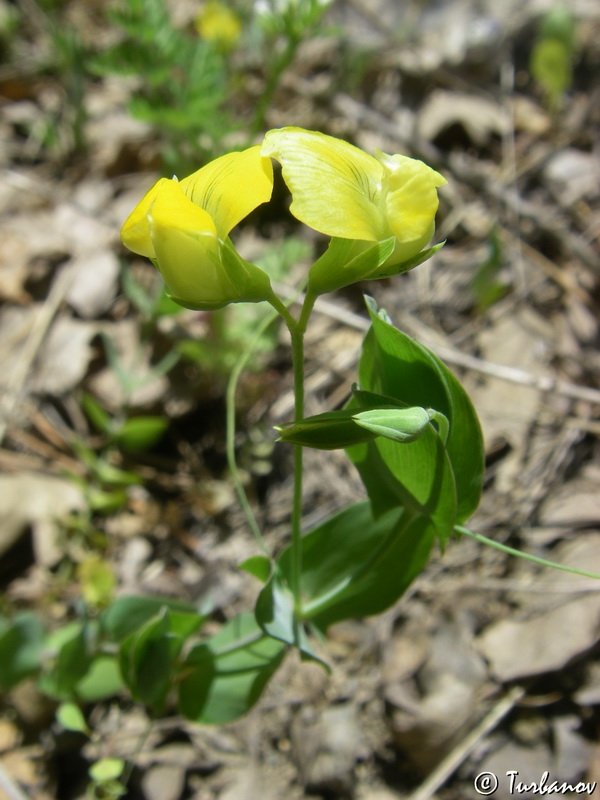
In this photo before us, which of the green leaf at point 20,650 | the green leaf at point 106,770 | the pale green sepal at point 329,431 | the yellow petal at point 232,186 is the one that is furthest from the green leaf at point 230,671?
the yellow petal at point 232,186

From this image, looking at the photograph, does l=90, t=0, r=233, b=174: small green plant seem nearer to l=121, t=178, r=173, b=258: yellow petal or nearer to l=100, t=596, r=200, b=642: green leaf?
l=121, t=178, r=173, b=258: yellow petal

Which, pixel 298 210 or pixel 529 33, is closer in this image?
pixel 298 210

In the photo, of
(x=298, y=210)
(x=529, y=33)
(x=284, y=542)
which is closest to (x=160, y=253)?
(x=298, y=210)

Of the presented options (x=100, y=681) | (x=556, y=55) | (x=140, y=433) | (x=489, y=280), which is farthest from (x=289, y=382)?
(x=556, y=55)

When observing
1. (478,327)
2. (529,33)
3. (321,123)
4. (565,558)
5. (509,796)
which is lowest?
(509,796)

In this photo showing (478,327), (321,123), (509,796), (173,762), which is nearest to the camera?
(509,796)

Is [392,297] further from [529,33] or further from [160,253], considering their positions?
[529,33]
